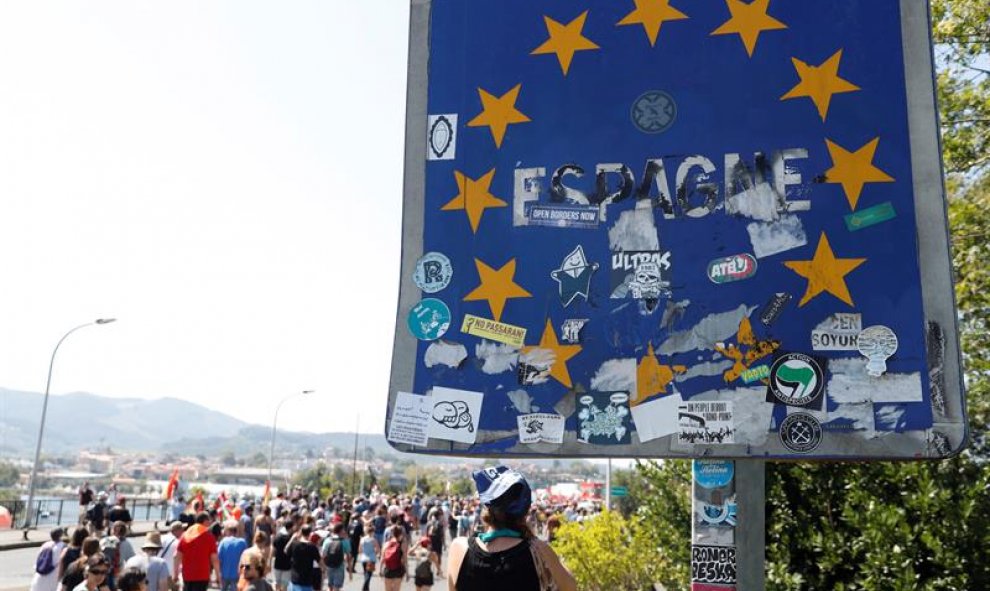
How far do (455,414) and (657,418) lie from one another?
1120 millimetres

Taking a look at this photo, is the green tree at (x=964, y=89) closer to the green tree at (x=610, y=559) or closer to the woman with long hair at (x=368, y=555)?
the green tree at (x=610, y=559)

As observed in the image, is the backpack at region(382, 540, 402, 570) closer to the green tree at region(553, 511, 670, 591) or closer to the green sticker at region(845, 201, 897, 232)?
the green tree at region(553, 511, 670, 591)

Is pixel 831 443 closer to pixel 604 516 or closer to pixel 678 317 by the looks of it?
Answer: pixel 678 317

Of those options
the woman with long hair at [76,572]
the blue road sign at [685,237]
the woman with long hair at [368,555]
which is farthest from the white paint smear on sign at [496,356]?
the woman with long hair at [368,555]

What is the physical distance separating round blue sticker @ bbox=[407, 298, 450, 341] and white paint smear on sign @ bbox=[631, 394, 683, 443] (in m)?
1.21

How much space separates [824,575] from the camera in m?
7.97

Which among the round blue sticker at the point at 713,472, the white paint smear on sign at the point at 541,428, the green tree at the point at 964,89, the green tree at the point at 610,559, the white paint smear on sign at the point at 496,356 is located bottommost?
the green tree at the point at 610,559

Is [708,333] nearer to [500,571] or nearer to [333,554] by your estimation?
[500,571]

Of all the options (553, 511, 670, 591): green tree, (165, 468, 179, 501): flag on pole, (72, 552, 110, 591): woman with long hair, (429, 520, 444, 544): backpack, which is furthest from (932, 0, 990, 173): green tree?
(165, 468, 179, 501): flag on pole

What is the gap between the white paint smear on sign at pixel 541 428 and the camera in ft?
14.8

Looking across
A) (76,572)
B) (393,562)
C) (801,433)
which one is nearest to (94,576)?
(76,572)

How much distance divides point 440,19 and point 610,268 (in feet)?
6.68

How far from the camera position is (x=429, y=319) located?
488 centimetres

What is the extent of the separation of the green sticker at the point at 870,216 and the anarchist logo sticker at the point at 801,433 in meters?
1.04
